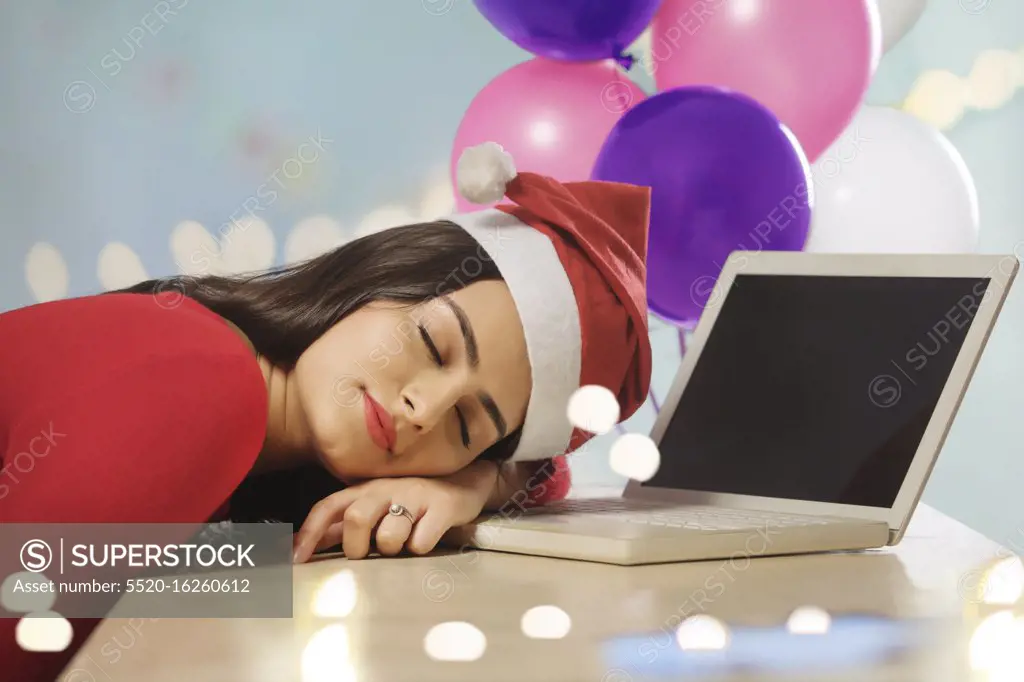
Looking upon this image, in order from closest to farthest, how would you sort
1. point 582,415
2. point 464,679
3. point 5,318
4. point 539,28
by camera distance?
1. point 464,679
2. point 5,318
3. point 582,415
4. point 539,28

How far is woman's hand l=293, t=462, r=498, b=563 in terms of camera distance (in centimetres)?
90

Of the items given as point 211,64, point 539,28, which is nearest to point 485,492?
point 539,28

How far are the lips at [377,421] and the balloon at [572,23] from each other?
2.80 feet

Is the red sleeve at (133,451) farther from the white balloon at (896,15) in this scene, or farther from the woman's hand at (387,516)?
the white balloon at (896,15)

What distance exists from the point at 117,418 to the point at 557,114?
112 cm

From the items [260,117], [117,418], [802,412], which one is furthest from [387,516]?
[260,117]

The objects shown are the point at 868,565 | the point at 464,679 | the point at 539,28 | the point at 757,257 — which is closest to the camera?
the point at 464,679

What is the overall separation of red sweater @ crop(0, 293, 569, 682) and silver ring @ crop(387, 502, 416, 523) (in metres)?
0.13

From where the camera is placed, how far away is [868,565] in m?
0.86

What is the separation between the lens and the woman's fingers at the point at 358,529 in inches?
35.3

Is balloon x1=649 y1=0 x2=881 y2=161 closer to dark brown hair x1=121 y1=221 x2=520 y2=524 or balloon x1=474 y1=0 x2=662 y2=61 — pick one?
Answer: balloon x1=474 y1=0 x2=662 y2=61

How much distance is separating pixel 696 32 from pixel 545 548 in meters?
1.09

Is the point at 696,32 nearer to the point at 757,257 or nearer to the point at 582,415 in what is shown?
the point at 757,257

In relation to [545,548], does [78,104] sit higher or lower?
higher
